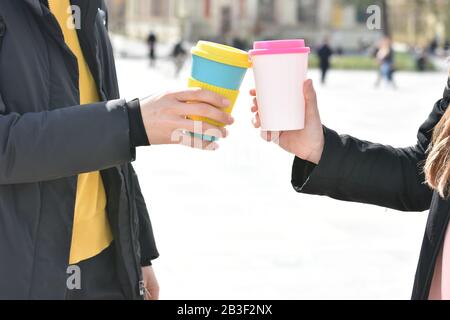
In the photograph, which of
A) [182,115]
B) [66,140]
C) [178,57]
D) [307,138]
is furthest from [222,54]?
[178,57]

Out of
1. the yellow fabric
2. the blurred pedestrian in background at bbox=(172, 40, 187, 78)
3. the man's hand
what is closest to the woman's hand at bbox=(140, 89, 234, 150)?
the yellow fabric

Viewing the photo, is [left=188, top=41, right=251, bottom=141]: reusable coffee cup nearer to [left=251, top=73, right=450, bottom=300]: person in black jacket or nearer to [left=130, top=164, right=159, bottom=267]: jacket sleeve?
[left=251, top=73, right=450, bottom=300]: person in black jacket

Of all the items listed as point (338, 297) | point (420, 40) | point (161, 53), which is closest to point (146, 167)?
point (338, 297)

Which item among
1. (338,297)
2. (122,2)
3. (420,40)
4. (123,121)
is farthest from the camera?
(122,2)

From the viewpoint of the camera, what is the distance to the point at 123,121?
1764 millimetres

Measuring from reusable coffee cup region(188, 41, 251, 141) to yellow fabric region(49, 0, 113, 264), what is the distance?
430 millimetres

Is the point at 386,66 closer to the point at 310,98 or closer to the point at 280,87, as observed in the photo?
the point at 310,98

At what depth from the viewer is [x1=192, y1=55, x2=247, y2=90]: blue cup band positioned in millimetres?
1730

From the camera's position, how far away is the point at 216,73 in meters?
1.73

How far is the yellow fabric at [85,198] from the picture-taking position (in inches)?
81.4

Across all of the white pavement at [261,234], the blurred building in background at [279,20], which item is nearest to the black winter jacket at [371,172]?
the white pavement at [261,234]

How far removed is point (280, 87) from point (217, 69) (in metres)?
0.21
